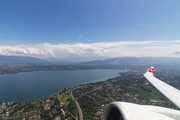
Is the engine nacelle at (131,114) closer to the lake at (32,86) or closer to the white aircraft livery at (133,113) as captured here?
the white aircraft livery at (133,113)

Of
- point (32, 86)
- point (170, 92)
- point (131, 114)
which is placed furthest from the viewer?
point (32, 86)

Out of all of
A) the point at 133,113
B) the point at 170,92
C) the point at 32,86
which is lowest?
the point at 32,86

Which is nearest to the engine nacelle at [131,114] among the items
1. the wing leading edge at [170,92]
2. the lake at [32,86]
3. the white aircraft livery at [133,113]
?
the white aircraft livery at [133,113]

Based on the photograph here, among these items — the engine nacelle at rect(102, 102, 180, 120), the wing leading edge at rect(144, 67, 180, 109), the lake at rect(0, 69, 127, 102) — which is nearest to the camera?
the engine nacelle at rect(102, 102, 180, 120)

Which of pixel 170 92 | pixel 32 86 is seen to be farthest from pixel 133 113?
pixel 32 86

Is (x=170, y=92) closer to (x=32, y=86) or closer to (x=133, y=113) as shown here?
(x=133, y=113)

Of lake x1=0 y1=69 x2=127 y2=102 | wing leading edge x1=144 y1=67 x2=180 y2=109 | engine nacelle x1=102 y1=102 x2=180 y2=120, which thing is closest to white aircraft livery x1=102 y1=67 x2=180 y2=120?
engine nacelle x1=102 y1=102 x2=180 y2=120

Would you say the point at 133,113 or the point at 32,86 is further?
the point at 32,86

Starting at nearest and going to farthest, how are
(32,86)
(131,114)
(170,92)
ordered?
(131,114)
(170,92)
(32,86)

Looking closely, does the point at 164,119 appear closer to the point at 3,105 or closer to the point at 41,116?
the point at 41,116

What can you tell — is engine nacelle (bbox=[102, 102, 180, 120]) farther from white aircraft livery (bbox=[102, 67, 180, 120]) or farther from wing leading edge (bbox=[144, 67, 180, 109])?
wing leading edge (bbox=[144, 67, 180, 109])

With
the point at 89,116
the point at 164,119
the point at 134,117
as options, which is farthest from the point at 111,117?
the point at 89,116
